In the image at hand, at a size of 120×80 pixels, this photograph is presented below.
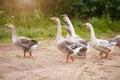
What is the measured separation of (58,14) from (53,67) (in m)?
11.1

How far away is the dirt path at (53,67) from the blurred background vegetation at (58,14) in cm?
484

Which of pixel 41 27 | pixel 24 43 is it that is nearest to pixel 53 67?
pixel 24 43

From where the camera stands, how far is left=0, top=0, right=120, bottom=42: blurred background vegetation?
63.6 feet

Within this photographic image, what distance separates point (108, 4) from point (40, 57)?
34.0 feet

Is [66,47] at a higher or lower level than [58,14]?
lower

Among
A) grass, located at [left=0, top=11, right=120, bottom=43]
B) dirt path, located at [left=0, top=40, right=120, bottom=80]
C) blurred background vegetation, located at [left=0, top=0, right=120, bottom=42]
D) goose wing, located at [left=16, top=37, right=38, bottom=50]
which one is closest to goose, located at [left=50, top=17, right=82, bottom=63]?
dirt path, located at [left=0, top=40, right=120, bottom=80]

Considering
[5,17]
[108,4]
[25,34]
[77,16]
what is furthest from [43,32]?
[108,4]

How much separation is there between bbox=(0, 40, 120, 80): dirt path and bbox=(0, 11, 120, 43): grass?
3.48 metres

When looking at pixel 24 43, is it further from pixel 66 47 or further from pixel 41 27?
pixel 41 27

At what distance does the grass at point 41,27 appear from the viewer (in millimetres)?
17875

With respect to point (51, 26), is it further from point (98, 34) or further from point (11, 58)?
point (11, 58)

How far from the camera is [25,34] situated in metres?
17.8

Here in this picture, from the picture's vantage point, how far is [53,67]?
37.0 feet

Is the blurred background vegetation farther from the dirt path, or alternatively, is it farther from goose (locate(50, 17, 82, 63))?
goose (locate(50, 17, 82, 63))
